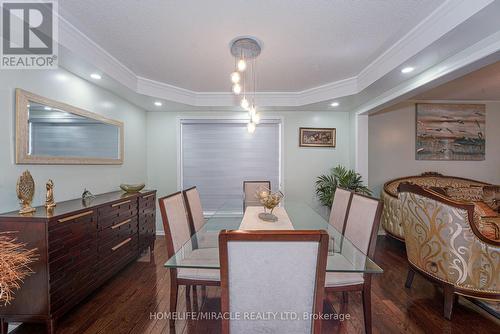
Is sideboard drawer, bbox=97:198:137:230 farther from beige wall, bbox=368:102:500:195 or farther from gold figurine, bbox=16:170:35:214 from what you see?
beige wall, bbox=368:102:500:195

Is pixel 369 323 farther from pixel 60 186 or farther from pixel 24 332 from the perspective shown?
pixel 60 186

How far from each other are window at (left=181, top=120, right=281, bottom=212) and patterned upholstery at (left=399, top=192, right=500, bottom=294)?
2429 millimetres

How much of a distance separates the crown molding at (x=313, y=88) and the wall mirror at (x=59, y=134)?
57cm

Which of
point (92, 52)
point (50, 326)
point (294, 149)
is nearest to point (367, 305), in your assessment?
point (50, 326)

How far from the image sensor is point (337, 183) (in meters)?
4.00

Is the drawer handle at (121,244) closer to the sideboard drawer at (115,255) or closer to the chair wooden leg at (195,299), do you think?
the sideboard drawer at (115,255)

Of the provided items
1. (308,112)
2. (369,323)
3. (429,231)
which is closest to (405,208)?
(429,231)

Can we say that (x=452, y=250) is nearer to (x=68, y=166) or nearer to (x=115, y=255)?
(x=115, y=255)

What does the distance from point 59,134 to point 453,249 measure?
12.7 feet

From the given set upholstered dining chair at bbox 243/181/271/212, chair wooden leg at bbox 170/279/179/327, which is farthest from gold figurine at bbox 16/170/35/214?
upholstered dining chair at bbox 243/181/271/212

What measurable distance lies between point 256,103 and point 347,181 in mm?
2014

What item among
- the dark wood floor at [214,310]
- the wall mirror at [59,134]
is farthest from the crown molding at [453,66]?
the wall mirror at [59,134]

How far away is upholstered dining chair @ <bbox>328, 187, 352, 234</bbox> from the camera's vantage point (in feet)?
7.32

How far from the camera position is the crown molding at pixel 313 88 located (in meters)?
1.68
